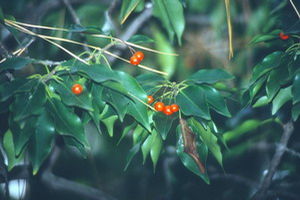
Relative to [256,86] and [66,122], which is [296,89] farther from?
[66,122]

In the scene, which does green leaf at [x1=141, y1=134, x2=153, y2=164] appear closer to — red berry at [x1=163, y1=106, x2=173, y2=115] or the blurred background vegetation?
red berry at [x1=163, y1=106, x2=173, y2=115]

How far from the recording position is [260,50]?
2609mm

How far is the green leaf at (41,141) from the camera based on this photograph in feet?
3.45

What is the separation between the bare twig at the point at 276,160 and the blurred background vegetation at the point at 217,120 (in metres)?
0.06

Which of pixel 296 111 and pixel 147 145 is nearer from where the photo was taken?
pixel 296 111

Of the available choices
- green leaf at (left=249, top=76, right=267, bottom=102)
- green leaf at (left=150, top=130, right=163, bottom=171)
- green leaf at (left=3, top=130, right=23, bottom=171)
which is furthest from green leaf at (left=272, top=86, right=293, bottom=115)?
green leaf at (left=3, top=130, right=23, bottom=171)

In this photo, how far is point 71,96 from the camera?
3.58ft

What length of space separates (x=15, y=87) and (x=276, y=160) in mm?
1324

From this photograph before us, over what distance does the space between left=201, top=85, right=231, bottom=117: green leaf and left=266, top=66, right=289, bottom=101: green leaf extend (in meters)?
0.15

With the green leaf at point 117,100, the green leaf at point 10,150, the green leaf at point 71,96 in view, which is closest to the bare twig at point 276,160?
the green leaf at point 117,100

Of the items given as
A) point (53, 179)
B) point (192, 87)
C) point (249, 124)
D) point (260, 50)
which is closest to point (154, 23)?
point (260, 50)

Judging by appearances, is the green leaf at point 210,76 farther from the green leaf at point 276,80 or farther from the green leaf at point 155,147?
the green leaf at point 155,147

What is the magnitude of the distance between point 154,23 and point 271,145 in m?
1.07

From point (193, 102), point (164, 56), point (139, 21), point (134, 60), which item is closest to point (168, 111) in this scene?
point (193, 102)
